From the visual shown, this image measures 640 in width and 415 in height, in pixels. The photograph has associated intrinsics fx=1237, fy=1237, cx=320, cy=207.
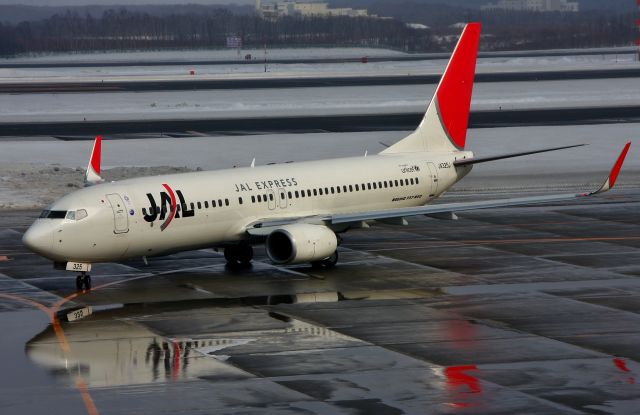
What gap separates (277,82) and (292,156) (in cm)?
8143

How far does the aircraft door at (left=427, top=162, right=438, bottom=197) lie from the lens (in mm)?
52062

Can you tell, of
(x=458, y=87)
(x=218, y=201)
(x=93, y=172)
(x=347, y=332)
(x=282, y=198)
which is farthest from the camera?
(x=458, y=87)

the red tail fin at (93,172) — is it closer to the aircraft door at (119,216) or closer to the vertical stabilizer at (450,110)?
the aircraft door at (119,216)

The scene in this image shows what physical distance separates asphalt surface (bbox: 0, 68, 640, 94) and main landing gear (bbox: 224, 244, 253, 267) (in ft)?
327

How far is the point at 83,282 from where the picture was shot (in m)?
42.7

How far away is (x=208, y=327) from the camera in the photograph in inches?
1436

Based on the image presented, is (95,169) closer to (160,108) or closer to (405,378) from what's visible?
(405,378)

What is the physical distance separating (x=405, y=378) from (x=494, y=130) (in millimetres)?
65917

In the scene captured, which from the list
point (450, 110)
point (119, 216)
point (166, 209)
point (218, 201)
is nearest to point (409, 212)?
point (218, 201)

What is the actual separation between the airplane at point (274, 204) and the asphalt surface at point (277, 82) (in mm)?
95768

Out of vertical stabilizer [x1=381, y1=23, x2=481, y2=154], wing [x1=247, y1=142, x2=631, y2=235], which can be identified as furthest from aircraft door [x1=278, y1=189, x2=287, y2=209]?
vertical stabilizer [x1=381, y1=23, x2=481, y2=154]

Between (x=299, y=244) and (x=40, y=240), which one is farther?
(x=299, y=244)

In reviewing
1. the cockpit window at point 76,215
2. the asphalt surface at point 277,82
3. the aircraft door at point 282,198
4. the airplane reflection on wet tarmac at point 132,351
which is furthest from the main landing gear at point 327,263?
the asphalt surface at point 277,82

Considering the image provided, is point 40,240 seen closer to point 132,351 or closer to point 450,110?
point 132,351
